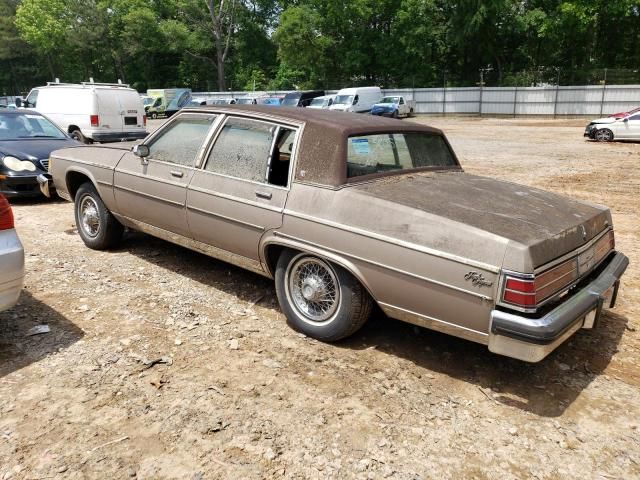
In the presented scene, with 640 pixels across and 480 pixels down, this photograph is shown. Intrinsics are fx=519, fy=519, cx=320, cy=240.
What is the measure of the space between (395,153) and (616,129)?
17.8 m

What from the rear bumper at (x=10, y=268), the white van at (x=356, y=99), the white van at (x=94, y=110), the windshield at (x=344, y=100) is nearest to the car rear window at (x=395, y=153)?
the rear bumper at (x=10, y=268)

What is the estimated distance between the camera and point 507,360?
12.2 feet

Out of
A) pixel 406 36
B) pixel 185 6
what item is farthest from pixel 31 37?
pixel 406 36

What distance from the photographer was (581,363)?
368 cm

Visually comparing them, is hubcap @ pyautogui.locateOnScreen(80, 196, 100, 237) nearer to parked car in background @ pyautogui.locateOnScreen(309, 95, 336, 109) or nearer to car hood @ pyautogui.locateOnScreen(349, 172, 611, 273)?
car hood @ pyautogui.locateOnScreen(349, 172, 611, 273)

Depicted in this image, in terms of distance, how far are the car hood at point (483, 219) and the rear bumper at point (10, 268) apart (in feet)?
7.80

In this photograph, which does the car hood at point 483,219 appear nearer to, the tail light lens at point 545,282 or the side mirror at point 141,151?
the tail light lens at point 545,282

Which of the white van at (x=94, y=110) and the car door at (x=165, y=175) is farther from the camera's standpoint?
the white van at (x=94, y=110)

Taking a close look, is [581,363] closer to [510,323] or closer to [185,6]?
[510,323]

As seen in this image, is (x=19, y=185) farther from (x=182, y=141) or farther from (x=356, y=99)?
(x=356, y=99)

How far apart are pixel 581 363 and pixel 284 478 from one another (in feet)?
7.69

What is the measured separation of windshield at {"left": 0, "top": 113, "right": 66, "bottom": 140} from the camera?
8.86 meters

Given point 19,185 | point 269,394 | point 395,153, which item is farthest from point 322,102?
point 269,394

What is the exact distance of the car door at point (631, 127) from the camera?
18.2 m
